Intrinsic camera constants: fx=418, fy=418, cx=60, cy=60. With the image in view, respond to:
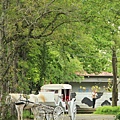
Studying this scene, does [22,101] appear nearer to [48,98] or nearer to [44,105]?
[44,105]

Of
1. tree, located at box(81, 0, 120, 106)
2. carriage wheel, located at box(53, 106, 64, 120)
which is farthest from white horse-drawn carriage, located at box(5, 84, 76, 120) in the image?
tree, located at box(81, 0, 120, 106)

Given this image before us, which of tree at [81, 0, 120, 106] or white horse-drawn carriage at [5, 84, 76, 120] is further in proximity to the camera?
tree at [81, 0, 120, 106]

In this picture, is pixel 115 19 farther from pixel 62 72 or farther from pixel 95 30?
pixel 62 72

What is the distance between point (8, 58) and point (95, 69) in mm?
20800

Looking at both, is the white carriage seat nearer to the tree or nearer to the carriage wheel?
the carriage wheel

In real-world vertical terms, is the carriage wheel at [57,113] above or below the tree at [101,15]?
below

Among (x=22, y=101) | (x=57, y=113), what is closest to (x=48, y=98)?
(x=57, y=113)

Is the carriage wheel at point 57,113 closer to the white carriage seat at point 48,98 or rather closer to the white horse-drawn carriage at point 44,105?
the white horse-drawn carriage at point 44,105

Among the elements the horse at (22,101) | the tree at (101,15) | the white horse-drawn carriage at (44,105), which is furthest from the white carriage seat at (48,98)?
the tree at (101,15)

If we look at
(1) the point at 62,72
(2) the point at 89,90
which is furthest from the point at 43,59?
(2) the point at 89,90

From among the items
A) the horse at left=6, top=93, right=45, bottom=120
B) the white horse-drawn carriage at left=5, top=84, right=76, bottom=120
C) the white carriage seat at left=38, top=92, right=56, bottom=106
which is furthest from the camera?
the white carriage seat at left=38, top=92, right=56, bottom=106

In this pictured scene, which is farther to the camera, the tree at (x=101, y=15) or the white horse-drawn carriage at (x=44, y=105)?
the tree at (x=101, y=15)

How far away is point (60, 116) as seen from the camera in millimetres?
17000

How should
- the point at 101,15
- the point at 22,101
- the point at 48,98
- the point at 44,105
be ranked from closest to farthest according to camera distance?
the point at 22,101, the point at 44,105, the point at 48,98, the point at 101,15
